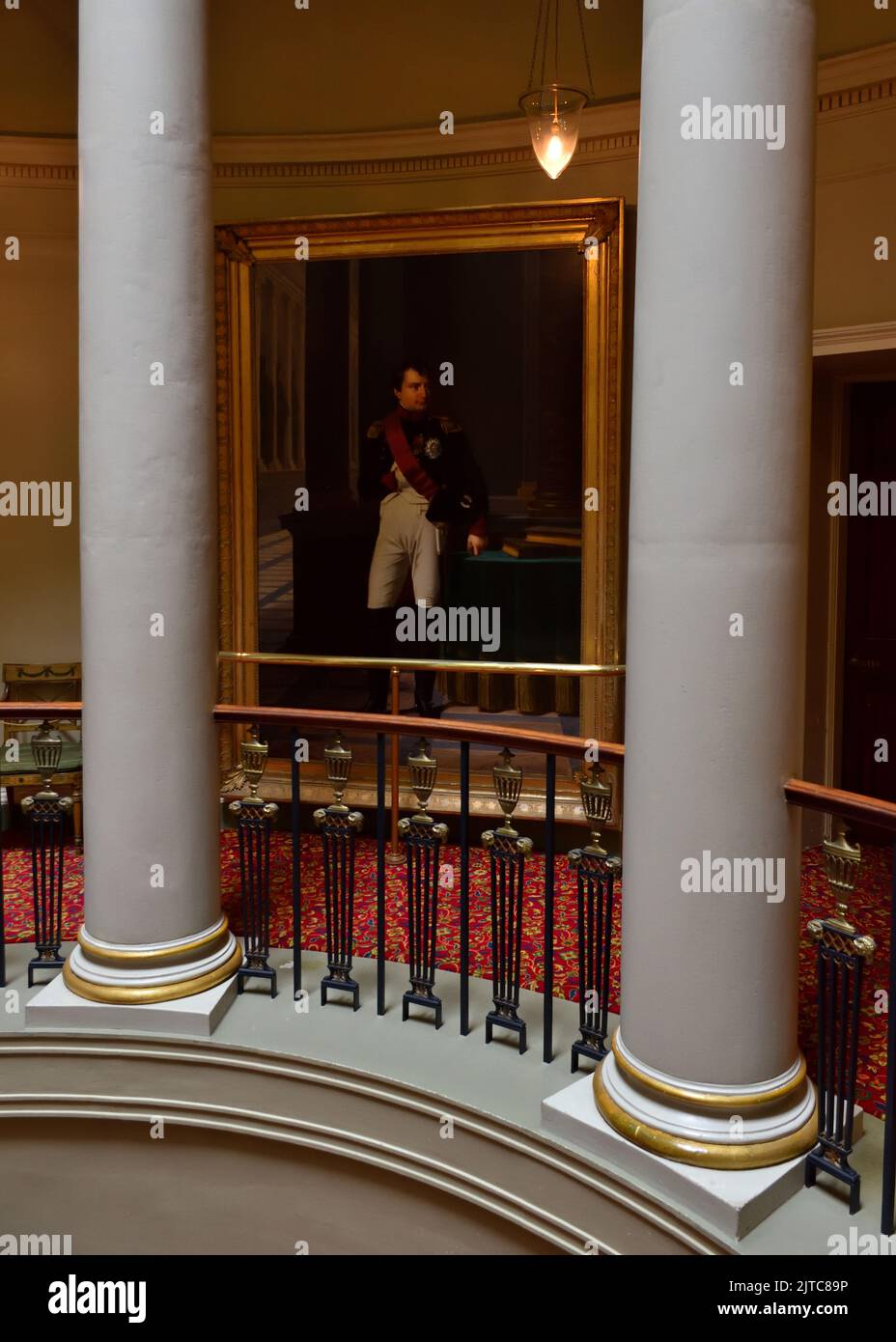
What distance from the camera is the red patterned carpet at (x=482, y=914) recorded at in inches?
157

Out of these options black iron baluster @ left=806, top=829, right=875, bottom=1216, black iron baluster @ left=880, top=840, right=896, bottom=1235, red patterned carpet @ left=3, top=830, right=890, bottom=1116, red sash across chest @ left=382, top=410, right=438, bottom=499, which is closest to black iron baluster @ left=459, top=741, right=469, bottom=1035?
red patterned carpet @ left=3, top=830, right=890, bottom=1116

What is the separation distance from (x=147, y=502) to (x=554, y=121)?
2.65 m

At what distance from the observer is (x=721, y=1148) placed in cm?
270

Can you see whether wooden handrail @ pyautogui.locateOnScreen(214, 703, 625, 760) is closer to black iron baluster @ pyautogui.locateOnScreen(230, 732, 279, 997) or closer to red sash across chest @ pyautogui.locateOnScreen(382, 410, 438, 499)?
black iron baluster @ pyautogui.locateOnScreen(230, 732, 279, 997)

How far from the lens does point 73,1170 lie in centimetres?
365

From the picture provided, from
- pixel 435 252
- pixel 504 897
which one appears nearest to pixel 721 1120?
pixel 504 897

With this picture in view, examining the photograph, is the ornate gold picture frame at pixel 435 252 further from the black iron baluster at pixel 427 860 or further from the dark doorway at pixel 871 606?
the black iron baluster at pixel 427 860

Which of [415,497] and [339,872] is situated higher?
[415,497]

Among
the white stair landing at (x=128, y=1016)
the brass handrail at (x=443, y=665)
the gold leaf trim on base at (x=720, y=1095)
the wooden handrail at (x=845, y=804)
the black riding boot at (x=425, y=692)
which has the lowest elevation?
the white stair landing at (x=128, y=1016)

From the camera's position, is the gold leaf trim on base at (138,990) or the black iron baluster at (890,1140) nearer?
the black iron baluster at (890,1140)

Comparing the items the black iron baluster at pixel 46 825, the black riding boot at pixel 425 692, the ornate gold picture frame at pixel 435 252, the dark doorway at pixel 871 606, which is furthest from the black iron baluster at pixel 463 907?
the dark doorway at pixel 871 606

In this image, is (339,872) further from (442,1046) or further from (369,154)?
(369,154)

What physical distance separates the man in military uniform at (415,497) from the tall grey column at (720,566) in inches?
147
